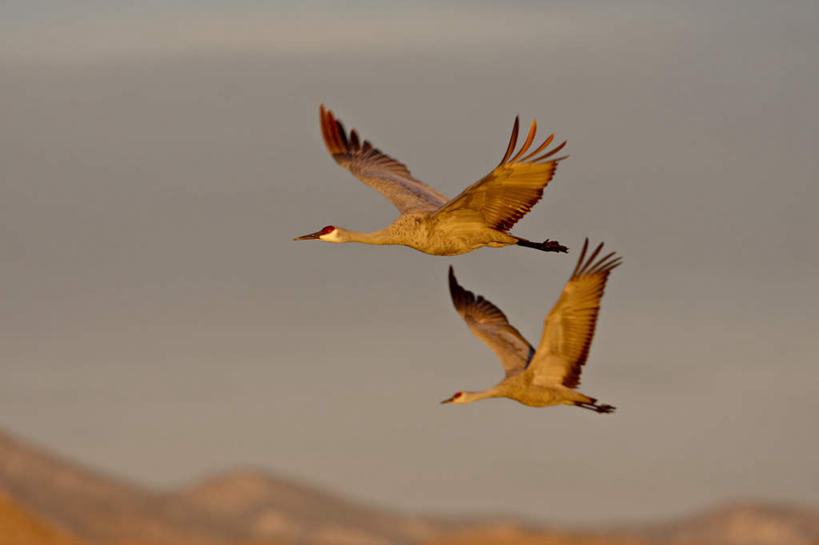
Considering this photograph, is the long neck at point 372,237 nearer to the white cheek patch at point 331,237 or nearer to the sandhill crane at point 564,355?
the white cheek patch at point 331,237

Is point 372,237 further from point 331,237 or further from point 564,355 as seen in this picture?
point 564,355

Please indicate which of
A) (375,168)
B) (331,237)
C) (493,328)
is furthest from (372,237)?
(375,168)

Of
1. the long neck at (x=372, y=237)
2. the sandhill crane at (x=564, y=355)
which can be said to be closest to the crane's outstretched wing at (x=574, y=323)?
the sandhill crane at (x=564, y=355)

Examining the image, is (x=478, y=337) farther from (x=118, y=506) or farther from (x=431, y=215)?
(x=118, y=506)

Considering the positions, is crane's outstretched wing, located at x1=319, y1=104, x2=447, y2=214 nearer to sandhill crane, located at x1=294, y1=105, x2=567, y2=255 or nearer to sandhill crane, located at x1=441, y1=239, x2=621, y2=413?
sandhill crane, located at x1=294, y1=105, x2=567, y2=255

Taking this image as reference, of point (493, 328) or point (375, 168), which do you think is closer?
point (493, 328)

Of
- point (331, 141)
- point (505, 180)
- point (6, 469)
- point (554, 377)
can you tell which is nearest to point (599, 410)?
point (554, 377)

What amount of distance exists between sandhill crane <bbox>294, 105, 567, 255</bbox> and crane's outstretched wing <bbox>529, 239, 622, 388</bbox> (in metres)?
1.21

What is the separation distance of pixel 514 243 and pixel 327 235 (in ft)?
9.97

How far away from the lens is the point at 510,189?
23.4 metres

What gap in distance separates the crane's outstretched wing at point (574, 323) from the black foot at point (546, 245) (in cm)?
217

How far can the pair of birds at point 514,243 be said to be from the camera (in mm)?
22844

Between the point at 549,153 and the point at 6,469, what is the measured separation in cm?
13752

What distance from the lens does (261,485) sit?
16250 cm
